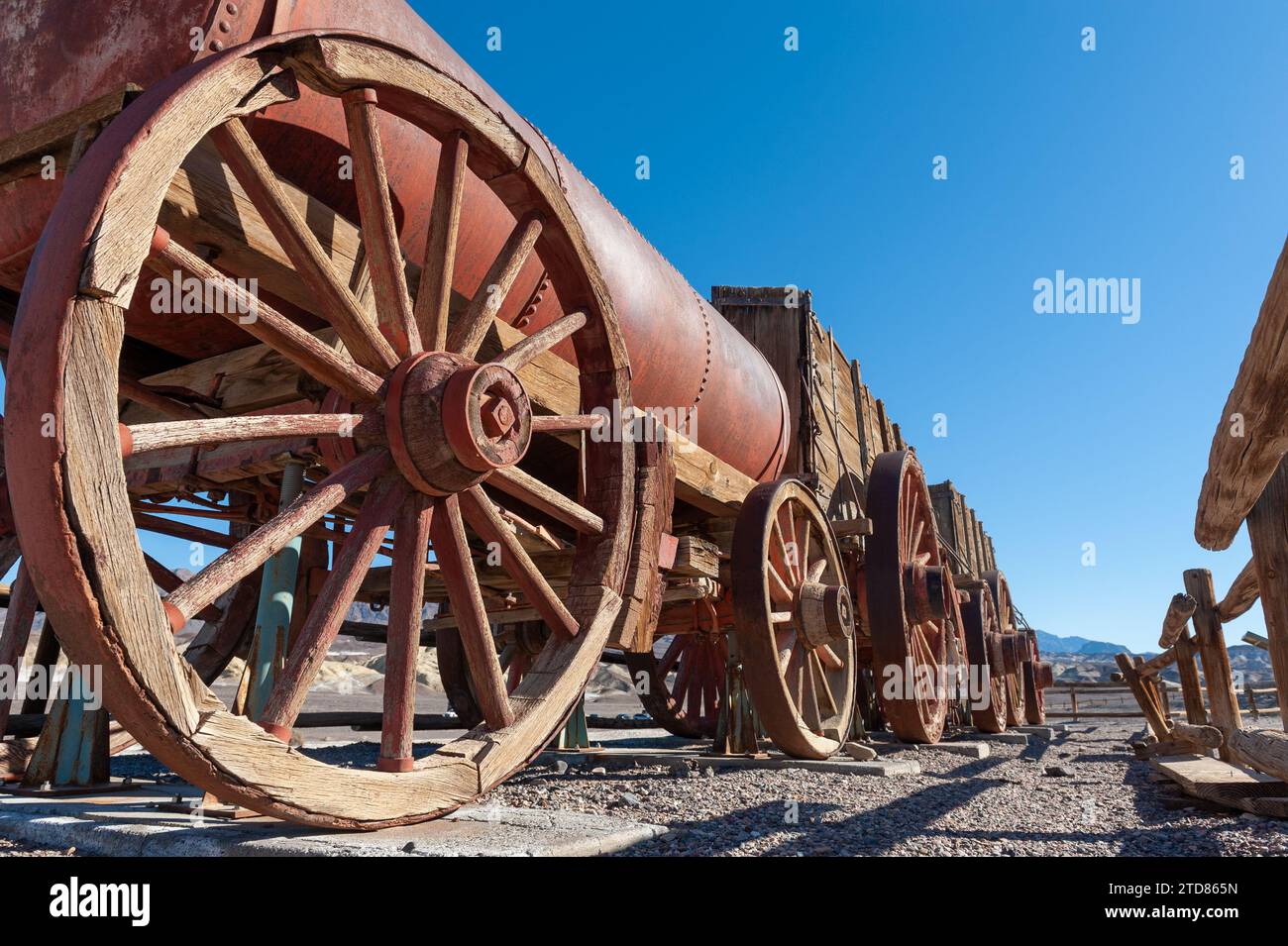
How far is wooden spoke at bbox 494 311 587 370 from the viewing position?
2.72 m

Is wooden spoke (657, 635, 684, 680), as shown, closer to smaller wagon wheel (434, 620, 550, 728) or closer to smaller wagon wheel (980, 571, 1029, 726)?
smaller wagon wheel (434, 620, 550, 728)

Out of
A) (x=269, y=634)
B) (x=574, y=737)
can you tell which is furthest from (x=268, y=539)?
(x=574, y=737)

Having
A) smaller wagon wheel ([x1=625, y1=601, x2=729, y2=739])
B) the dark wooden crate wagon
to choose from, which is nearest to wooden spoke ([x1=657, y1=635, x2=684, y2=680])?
smaller wagon wheel ([x1=625, y1=601, x2=729, y2=739])

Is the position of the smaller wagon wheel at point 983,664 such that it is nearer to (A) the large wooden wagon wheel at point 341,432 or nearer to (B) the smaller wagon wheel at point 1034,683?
(B) the smaller wagon wheel at point 1034,683

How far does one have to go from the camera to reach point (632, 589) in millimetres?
3160

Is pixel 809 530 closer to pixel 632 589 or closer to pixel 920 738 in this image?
pixel 920 738

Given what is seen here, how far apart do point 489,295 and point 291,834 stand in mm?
1613

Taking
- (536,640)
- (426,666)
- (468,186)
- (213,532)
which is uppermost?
(468,186)

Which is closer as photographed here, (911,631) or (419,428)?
(419,428)

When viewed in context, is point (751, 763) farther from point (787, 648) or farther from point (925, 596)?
point (925, 596)

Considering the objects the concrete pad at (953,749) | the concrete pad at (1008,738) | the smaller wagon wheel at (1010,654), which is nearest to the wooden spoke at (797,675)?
the concrete pad at (953,749)
